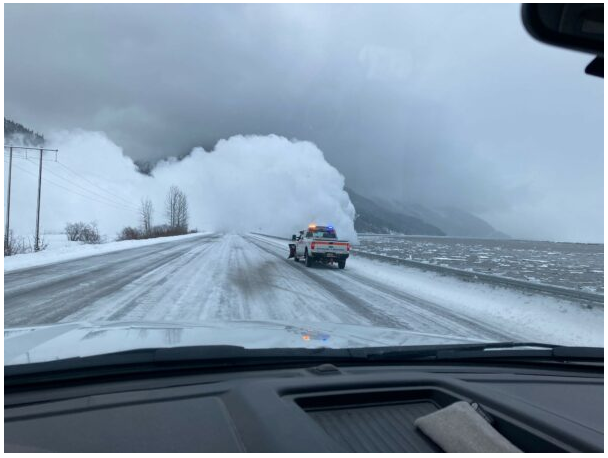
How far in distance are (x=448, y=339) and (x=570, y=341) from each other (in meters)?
5.63

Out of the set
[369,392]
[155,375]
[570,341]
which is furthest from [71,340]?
[570,341]

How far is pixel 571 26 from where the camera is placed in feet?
7.48

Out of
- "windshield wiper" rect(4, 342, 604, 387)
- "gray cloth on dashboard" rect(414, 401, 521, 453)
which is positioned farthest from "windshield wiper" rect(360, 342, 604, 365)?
"gray cloth on dashboard" rect(414, 401, 521, 453)

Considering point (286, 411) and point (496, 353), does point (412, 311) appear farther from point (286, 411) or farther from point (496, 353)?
point (286, 411)

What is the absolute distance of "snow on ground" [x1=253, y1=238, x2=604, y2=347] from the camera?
927cm

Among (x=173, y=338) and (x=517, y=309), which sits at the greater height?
(x=173, y=338)

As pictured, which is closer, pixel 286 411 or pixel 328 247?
pixel 286 411

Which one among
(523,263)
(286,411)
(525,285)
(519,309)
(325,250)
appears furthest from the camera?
(523,263)

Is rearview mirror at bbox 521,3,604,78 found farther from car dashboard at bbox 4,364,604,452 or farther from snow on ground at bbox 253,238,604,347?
snow on ground at bbox 253,238,604,347

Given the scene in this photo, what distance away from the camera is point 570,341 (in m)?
8.68

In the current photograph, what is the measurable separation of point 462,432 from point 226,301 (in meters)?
8.97

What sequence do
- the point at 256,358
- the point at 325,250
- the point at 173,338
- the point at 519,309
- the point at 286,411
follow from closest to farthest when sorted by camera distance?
the point at 286,411 < the point at 256,358 < the point at 173,338 < the point at 519,309 < the point at 325,250

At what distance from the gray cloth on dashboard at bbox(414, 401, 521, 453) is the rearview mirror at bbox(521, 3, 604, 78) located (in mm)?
1730

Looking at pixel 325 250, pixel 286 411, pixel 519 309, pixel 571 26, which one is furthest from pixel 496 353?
pixel 325 250
